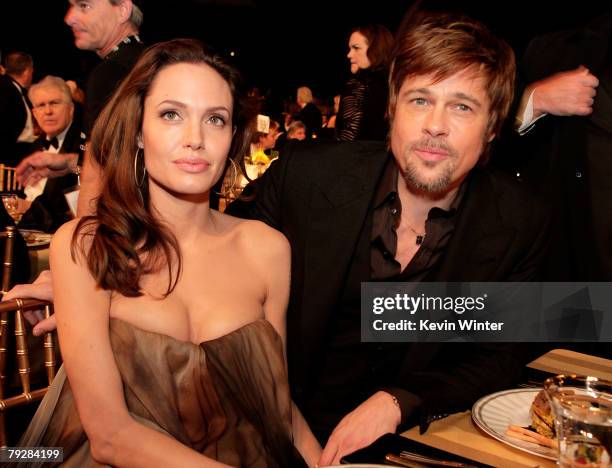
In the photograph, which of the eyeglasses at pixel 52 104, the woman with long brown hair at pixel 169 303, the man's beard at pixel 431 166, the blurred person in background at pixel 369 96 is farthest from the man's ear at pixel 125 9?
the blurred person in background at pixel 369 96

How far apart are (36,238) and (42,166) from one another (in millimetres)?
396

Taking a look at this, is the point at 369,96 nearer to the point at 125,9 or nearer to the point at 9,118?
the point at 125,9

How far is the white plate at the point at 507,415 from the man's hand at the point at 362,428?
0.20m

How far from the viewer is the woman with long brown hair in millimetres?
1452

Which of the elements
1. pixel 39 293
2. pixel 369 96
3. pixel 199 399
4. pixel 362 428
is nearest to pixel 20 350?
pixel 39 293

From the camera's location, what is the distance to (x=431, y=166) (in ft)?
6.46

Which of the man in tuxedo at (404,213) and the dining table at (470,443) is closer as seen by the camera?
the dining table at (470,443)

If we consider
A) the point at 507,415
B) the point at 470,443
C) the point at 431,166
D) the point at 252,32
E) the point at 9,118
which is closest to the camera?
the point at 470,443

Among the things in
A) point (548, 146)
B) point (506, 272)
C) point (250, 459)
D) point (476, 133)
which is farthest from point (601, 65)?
point (250, 459)

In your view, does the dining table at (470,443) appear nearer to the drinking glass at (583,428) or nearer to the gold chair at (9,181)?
the drinking glass at (583,428)

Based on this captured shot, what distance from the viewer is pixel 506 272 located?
2.01 m

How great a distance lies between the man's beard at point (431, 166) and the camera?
1965 mm

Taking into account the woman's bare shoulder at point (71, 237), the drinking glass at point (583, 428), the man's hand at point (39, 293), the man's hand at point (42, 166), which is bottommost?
the drinking glass at point (583, 428)

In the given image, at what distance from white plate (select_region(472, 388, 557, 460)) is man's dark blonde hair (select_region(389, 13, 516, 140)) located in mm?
933
